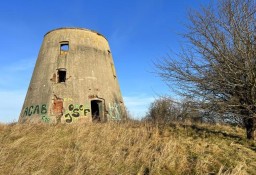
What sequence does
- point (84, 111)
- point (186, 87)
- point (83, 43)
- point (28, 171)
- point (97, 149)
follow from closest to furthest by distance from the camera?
point (28, 171)
point (97, 149)
point (186, 87)
point (84, 111)
point (83, 43)

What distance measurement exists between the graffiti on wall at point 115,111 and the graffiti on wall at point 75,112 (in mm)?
1389

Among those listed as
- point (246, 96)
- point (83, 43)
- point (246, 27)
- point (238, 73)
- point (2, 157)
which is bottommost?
point (2, 157)

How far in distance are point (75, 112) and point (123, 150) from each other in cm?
801

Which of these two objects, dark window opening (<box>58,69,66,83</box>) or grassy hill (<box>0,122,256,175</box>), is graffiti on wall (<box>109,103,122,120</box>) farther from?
grassy hill (<box>0,122,256,175</box>)

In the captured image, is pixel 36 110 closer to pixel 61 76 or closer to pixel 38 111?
pixel 38 111

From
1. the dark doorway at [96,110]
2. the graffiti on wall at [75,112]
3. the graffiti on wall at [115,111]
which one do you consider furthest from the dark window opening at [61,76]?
the graffiti on wall at [115,111]

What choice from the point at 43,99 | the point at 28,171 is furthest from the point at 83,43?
the point at 28,171

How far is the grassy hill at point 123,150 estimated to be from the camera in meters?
6.08

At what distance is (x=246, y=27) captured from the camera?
7441 mm

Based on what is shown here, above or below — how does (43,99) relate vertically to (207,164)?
above

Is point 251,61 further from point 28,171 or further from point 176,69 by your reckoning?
Result: point 28,171

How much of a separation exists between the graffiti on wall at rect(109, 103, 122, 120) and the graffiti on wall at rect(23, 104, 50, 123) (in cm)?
320

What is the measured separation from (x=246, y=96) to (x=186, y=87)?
5.09 feet

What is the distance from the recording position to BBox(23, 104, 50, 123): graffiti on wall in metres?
14.6
